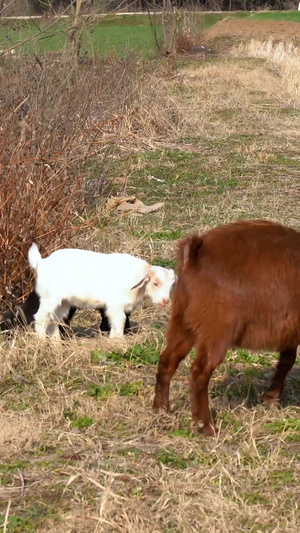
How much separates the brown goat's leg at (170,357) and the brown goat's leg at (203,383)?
0.68ft

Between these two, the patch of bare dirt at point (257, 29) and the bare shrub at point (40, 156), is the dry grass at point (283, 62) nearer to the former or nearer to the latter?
the patch of bare dirt at point (257, 29)

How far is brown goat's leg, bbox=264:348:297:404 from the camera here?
5035mm

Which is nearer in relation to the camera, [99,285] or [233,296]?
[233,296]

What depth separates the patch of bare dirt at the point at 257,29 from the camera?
1563 inches

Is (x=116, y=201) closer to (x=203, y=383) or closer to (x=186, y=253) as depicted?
(x=186, y=253)

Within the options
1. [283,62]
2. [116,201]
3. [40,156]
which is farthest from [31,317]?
[283,62]

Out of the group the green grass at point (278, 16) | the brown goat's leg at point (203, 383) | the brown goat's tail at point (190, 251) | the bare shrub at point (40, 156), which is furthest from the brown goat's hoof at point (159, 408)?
the green grass at point (278, 16)

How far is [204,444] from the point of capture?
181 inches

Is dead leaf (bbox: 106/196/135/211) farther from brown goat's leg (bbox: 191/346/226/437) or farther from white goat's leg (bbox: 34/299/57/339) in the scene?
brown goat's leg (bbox: 191/346/226/437)

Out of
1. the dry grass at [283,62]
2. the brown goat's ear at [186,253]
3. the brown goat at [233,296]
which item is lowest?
the dry grass at [283,62]

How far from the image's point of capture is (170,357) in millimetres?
4797

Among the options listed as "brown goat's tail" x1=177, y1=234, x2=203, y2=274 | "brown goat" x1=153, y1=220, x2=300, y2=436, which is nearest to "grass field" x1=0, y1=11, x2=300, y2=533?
"brown goat" x1=153, y1=220, x2=300, y2=436

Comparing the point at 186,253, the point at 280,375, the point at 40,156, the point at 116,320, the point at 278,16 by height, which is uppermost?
the point at 186,253

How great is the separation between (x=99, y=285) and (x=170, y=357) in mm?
1185
